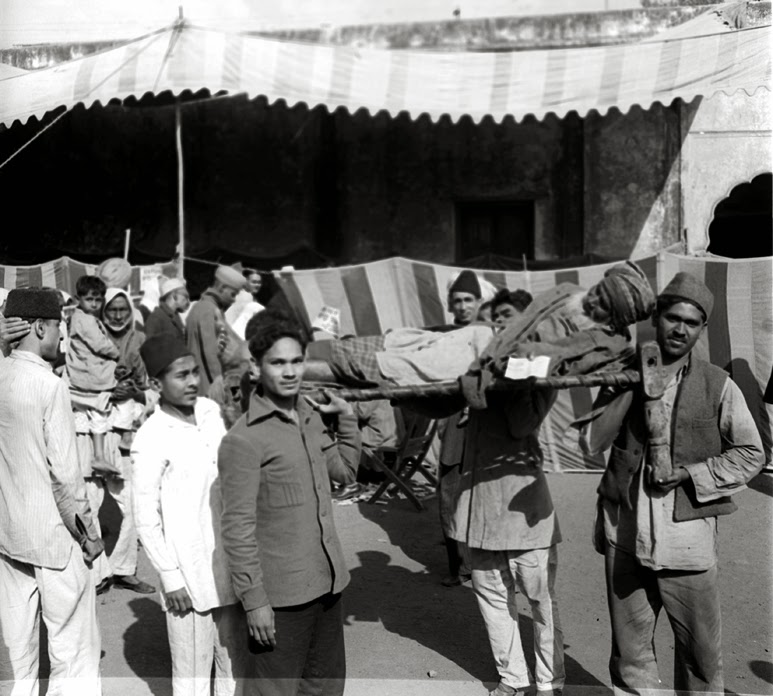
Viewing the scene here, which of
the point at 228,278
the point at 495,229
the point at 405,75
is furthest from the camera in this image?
the point at 495,229

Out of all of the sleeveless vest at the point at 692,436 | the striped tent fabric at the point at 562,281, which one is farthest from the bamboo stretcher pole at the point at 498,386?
the striped tent fabric at the point at 562,281

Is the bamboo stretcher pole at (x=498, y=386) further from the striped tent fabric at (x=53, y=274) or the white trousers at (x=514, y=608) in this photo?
the striped tent fabric at (x=53, y=274)

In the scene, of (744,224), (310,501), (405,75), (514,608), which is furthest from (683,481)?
(744,224)

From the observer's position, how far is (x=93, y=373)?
5.84 metres

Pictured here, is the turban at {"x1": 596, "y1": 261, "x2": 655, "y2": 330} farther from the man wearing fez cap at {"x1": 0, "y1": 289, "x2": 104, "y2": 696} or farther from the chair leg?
the chair leg

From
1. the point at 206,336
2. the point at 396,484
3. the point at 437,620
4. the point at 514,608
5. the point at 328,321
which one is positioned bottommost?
the point at 437,620

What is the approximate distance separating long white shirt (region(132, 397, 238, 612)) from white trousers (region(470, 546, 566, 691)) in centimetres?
121

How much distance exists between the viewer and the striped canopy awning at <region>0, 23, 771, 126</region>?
8.19 metres

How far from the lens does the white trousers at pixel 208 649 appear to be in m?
3.64

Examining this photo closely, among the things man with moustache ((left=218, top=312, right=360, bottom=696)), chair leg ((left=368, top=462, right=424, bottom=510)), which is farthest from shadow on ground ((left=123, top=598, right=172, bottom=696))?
chair leg ((left=368, top=462, right=424, bottom=510))

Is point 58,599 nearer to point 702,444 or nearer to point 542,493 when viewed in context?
point 542,493

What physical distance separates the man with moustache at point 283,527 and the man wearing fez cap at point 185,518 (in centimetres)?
43

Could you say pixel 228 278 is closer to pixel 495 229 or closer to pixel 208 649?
pixel 208 649

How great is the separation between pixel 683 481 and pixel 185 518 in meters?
1.96
